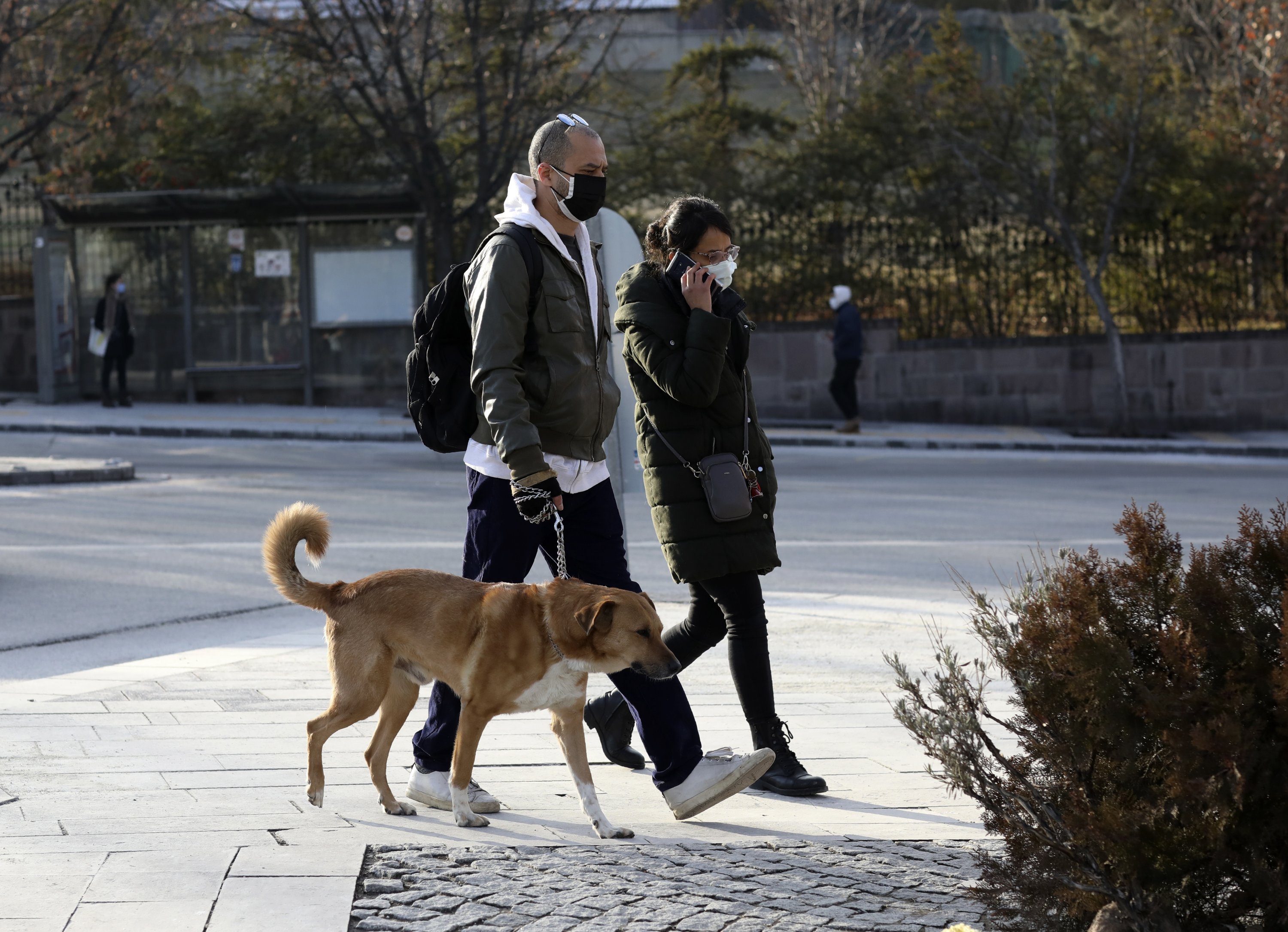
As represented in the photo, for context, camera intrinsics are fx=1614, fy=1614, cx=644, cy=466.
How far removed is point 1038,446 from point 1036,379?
2833mm

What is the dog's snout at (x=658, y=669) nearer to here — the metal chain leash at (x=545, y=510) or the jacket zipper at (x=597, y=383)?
the metal chain leash at (x=545, y=510)

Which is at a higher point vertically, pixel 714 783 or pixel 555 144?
pixel 555 144

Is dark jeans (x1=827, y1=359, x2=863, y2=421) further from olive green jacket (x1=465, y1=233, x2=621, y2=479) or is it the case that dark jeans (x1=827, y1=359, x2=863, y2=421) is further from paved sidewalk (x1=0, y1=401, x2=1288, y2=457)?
olive green jacket (x1=465, y1=233, x2=621, y2=479)

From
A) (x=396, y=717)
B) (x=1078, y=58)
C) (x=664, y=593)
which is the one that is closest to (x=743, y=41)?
(x=1078, y=58)

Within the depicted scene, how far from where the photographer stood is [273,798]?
192 inches

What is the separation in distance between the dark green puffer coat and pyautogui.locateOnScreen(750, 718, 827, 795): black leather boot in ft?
1.68

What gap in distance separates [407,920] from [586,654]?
992 millimetres

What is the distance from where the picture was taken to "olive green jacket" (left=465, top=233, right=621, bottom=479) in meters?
4.50

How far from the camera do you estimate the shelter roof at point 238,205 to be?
23.9 m

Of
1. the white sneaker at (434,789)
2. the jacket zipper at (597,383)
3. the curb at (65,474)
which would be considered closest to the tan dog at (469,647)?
the white sneaker at (434,789)

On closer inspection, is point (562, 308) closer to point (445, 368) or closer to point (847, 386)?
point (445, 368)

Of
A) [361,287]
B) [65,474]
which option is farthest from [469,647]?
[361,287]

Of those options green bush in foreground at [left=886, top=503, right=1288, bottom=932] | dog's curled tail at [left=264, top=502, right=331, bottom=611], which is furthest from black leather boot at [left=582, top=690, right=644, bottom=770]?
green bush in foreground at [left=886, top=503, right=1288, bottom=932]

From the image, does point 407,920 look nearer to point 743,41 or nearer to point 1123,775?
point 1123,775
